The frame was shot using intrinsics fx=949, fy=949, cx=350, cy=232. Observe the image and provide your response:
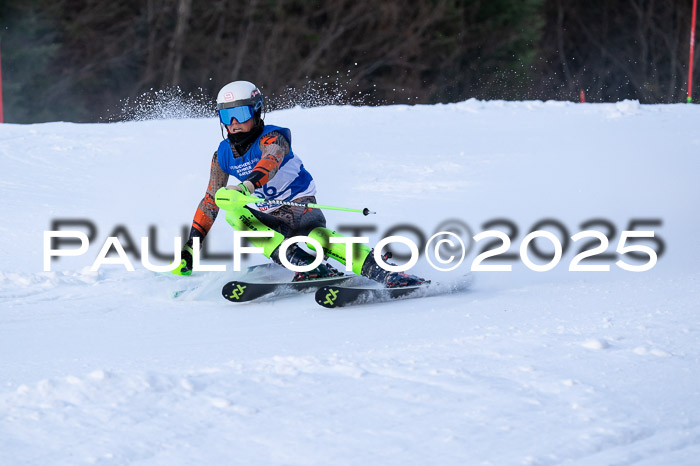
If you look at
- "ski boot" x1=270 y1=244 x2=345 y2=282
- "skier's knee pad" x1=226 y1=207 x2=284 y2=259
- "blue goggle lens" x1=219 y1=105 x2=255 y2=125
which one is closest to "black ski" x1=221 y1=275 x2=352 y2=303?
"ski boot" x1=270 y1=244 x2=345 y2=282

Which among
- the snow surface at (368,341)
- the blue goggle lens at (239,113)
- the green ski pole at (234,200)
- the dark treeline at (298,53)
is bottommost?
the snow surface at (368,341)

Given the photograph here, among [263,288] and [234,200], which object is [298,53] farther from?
[234,200]

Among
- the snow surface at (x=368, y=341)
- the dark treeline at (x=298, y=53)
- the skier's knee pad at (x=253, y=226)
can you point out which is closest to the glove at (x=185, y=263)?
the snow surface at (x=368, y=341)

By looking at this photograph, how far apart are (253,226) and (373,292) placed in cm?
74

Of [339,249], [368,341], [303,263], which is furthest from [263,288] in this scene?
[368,341]

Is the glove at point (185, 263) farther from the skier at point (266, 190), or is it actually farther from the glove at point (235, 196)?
the glove at point (235, 196)

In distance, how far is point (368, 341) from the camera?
4.01 meters

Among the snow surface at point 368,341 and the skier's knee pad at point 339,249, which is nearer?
the snow surface at point 368,341

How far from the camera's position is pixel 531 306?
4621mm

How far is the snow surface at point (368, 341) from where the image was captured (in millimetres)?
2898

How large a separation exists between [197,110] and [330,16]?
12639 millimetres

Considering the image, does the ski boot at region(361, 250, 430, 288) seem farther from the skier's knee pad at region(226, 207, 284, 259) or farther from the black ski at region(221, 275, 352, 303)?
the skier's knee pad at region(226, 207, 284, 259)

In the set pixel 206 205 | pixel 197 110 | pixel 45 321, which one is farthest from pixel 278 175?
pixel 197 110

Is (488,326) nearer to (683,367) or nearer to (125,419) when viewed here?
(683,367)
